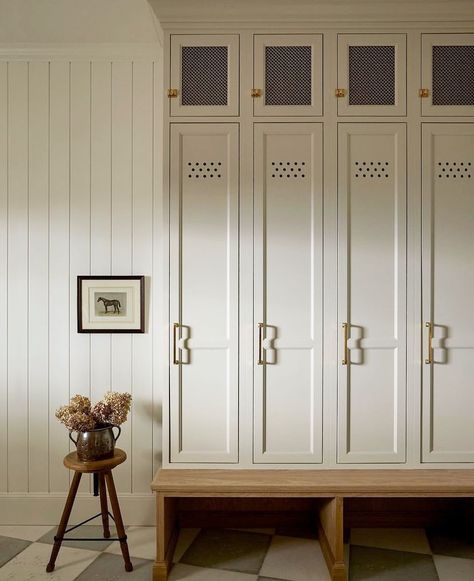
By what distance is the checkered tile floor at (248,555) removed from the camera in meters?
2.40

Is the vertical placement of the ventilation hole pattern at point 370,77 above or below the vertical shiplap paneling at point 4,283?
above

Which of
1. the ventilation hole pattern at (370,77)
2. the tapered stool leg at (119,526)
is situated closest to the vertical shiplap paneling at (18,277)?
the tapered stool leg at (119,526)

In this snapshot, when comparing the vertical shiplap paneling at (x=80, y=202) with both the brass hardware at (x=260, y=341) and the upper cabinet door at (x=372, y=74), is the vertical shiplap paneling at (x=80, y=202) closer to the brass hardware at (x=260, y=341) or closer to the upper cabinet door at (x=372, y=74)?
the brass hardware at (x=260, y=341)

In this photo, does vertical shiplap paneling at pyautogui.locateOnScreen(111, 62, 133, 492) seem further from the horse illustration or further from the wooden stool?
the wooden stool

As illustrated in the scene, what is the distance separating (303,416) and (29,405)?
1.65 m

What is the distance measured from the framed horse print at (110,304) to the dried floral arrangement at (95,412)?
48cm

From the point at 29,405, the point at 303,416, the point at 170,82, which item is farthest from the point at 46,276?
the point at 303,416

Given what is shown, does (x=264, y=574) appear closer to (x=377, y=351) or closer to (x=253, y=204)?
(x=377, y=351)

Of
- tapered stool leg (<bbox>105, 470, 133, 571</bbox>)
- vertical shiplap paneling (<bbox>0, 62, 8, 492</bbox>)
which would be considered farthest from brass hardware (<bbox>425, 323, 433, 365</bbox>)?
vertical shiplap paneling (<bbox>0, 62, 8, 492</bbox>)

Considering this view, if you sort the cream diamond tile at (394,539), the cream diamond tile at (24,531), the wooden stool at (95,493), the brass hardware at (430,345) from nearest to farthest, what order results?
the wooden stool at (95,493) < the brass hardware at (430,345) < the cream diamond tile at (394,539) < the cream diamond tile at (24,531)

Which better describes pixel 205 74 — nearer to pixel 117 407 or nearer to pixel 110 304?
pixel 110 304

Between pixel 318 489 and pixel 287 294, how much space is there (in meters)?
0.96

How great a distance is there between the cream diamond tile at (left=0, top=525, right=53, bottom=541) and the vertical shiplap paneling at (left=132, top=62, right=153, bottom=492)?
0.57 m

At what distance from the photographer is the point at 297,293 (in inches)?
102
